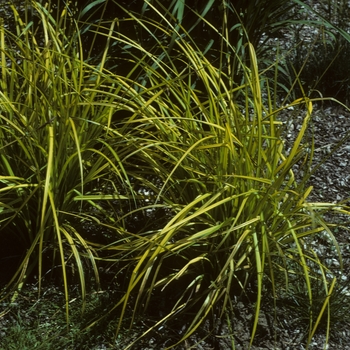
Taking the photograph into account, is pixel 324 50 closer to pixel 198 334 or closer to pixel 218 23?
pixel 218 23

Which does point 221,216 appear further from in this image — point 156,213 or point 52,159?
point 52,159

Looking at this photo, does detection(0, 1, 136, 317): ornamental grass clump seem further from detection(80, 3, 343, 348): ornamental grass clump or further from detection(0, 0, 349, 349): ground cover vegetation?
detection(80, 3, 343, 348): ornamental grass clump

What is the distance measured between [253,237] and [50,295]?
83 cm

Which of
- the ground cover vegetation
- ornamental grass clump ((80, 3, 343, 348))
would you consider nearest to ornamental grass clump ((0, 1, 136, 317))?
the ground cover vegetation

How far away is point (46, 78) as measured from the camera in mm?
2770

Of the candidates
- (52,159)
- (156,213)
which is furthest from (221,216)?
(52,159)

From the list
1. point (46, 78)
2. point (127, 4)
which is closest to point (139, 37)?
point (127, 4)

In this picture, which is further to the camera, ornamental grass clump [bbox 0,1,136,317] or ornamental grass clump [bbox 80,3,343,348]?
ornamental grass clump [bbox 0,1,136,317]

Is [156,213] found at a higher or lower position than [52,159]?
lower

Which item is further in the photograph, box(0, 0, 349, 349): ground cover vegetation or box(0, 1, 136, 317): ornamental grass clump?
box(0, 1, 136, 317): ornamental grass clump

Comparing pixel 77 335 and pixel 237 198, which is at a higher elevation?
pixel 237 198

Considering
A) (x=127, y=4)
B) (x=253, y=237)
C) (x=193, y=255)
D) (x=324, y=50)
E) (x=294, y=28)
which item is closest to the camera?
(x=253, y=237)

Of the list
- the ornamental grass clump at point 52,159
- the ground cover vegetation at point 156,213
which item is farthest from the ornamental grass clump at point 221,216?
the ornamental grass clump at point 52,159

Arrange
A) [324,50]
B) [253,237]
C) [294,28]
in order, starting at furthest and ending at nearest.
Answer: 1. [294,28]
2. [324,50]
3. [253,237]
